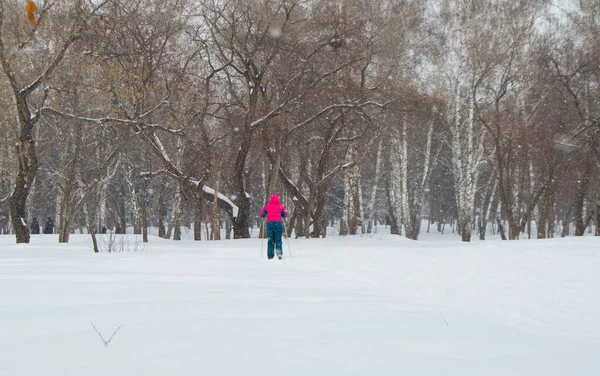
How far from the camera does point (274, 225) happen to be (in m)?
11.0

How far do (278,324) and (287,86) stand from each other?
14.9 metres

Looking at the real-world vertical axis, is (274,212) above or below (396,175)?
below

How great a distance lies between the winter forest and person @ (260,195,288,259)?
4.65 m

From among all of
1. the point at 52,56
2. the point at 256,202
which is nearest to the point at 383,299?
the point at 52,56

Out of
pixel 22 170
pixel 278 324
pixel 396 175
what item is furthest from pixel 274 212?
pixel 396 175

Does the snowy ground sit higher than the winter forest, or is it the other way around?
the winter forest

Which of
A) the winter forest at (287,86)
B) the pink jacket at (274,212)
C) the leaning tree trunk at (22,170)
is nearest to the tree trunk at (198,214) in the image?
the winter forest at (287,86)

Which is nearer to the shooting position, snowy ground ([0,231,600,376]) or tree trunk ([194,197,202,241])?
snowy ground ([0,231,600,376])

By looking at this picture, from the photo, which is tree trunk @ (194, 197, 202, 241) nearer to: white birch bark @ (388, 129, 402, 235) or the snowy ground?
white birch bark @ (388, 129, 402, 235)

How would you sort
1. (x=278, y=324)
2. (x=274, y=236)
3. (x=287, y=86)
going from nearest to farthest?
(x=278, y=324), (x=274, y=236), (x=287, y=86)

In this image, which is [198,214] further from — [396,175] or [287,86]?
[396,175]

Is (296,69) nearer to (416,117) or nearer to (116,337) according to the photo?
(416,117)

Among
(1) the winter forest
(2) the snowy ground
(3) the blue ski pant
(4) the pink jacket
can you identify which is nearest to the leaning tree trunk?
(1) the winter forest

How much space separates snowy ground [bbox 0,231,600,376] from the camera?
264 cm
